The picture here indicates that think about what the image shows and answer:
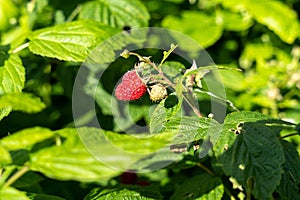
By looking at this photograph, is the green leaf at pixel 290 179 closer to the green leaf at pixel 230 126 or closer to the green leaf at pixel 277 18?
the green leaf at pixel 230 126

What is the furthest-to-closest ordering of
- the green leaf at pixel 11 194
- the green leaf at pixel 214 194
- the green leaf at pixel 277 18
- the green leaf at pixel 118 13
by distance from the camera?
the green leaf at pixel 277 18
the green leaf at pixel 118 13
the green leaf at pixel 214 194
the green leaf at pixel 11 194

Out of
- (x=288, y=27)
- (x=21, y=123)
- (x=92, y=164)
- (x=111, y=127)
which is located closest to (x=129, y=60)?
(x=111, y=127)

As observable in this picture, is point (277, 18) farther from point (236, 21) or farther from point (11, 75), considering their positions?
point (11, 75)

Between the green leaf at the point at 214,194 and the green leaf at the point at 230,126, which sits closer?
the green leaf at the point at 230,126

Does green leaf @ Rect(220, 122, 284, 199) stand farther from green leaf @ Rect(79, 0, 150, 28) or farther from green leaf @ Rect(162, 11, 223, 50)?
green leaf @ Rect(162, 11, 223, 50)

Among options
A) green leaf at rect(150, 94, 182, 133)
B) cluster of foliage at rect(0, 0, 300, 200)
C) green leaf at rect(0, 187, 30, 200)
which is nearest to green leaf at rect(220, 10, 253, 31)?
cluster of foliage at rect(0, 0, 300, 200)

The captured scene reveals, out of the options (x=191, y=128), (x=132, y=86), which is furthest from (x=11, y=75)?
(x=191, y=128)

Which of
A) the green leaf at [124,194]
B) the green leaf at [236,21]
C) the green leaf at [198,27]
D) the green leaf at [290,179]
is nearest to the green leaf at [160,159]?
the green leaf at [124,194]
